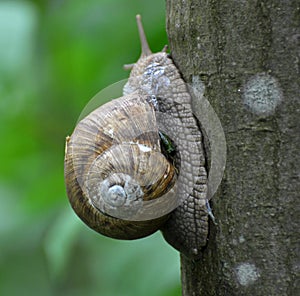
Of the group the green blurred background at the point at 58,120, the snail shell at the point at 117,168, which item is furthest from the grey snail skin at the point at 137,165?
the green blurred background at the point at 58,120

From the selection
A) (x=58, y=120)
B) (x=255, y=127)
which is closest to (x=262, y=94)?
(x=255, y=127)

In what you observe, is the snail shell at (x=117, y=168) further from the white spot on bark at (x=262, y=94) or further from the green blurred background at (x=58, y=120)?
the green blurred background at (x=58, y=120)

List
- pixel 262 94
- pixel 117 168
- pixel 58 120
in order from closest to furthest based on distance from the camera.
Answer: pixel 262 94 → pixel 117 168 → pixel 58 120

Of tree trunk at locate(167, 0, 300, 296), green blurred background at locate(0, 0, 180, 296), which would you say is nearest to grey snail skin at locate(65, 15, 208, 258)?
tree trunk at locate(167, 0, 300, 296)

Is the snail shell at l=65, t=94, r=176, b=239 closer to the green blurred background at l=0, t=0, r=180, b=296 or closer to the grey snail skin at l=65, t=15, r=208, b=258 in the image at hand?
the grey snail skin at l=65, t=15, r=208, b=258

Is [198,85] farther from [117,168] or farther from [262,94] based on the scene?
[117,168]

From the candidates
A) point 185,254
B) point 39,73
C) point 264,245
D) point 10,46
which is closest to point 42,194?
point 10,46

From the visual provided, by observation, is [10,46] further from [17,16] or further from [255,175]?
[255,175]
